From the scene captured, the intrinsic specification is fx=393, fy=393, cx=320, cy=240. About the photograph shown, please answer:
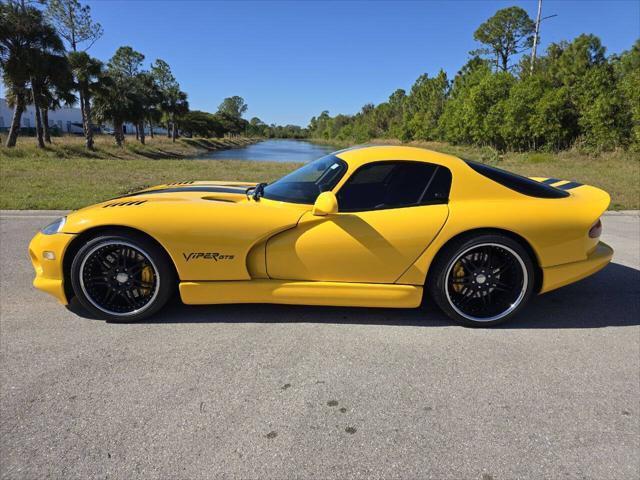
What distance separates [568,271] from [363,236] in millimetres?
1616

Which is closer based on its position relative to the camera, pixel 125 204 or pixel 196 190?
pixel 125 204

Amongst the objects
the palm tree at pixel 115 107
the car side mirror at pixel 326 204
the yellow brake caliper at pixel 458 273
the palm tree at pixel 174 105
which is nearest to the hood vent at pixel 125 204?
the car side mirror at pixel 326 204

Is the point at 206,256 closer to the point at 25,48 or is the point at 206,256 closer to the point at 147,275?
the point at 147,275

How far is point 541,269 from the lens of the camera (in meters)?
2.94

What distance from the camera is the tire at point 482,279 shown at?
2857 millimetres

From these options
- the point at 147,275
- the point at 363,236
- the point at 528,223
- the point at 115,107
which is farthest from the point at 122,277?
the point at 115,107

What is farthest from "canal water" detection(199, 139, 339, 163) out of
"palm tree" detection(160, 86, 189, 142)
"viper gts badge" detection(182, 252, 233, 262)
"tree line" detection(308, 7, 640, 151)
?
"viper gts badge" detection(182, 252, 233, 262)

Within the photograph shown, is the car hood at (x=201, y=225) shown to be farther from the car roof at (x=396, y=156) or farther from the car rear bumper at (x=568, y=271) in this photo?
the car rear bumper at (x=568, y=271)

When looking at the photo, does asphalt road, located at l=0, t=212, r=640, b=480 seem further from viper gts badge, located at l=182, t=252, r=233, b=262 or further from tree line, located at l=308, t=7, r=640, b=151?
tree line, located at l=308, t=7, r=640, b=151

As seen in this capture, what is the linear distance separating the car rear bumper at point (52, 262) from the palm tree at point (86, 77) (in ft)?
101

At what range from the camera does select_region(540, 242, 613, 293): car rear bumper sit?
2947 millimetres

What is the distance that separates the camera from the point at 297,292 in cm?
282

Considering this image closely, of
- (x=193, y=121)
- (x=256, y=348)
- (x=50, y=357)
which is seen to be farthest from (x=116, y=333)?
(x=193, y=121)

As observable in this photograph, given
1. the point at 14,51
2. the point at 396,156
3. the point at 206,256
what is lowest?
the point at 206,256
